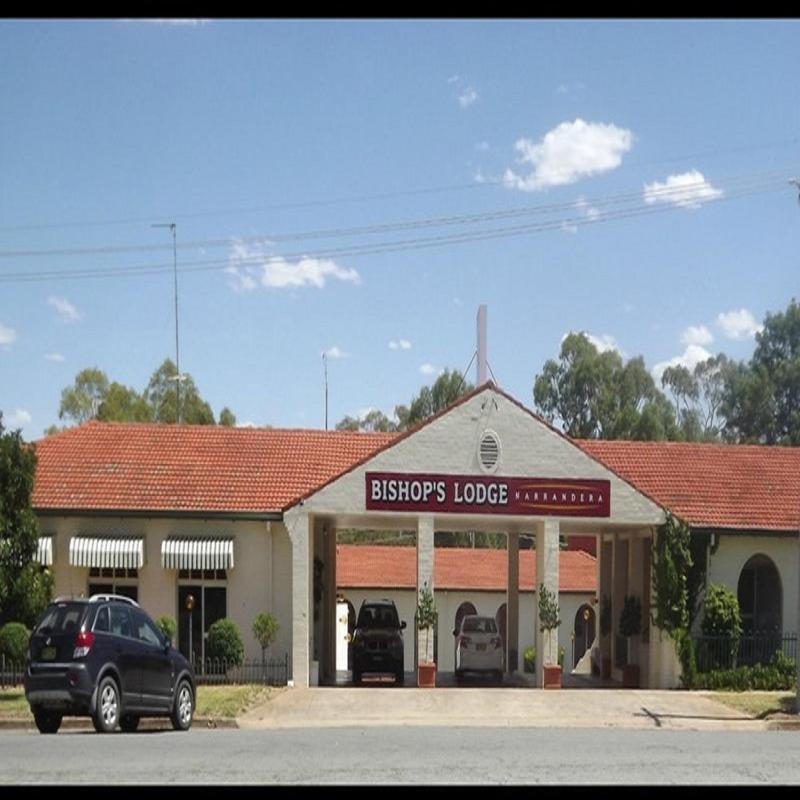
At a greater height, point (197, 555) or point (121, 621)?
A: point (197, 555)

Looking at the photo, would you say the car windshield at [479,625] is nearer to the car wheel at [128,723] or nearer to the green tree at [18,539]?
the green tree at [18,539]

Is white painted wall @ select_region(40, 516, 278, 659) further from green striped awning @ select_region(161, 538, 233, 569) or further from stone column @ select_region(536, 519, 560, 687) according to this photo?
stone column @ select_region(536, 519, 560, 687)

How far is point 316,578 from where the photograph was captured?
34.8m

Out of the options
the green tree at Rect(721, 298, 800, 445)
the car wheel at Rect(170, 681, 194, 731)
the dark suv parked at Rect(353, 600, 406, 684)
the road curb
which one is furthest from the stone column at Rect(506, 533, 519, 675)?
the green tree at Rect(721, 298, 800, 445)

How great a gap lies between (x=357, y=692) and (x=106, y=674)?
10784mm

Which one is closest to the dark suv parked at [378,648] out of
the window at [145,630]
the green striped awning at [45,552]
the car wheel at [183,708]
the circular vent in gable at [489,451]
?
the circular vent in gable at [489,451]

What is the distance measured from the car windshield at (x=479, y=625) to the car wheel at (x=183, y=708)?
14125 millimetres

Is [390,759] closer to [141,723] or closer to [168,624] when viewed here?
[141,723]

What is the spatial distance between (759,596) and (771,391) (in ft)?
154

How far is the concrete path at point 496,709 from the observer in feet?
77.8

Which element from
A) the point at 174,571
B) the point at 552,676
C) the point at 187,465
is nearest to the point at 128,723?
the point at 174,571

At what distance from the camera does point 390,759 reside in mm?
14781

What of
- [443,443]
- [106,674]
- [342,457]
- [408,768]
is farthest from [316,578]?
[408,768]
